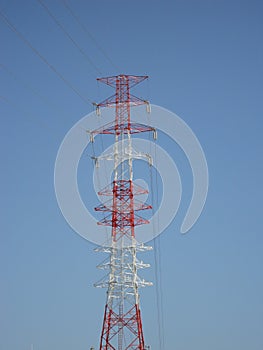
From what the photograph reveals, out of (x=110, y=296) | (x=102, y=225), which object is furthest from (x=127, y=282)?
(x=102, y=225)

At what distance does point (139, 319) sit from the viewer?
37312 millimetres

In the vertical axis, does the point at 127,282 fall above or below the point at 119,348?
above

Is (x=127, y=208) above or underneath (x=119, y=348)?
above

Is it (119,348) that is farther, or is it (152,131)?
(152,131)

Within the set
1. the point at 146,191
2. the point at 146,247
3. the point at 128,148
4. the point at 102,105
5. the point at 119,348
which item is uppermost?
the point at 102,105

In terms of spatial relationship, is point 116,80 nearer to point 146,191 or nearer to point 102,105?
point 102,105

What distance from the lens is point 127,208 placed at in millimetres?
38750

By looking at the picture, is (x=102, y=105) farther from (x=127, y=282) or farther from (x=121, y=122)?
(x=127, y=282)

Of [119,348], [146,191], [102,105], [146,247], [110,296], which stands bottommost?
[119,348]

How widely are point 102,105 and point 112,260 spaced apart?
9731 millimetres

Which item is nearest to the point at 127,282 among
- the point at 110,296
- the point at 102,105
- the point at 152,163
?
the point at 110,296

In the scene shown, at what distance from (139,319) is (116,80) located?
48.7ft

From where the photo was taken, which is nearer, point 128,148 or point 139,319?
point 139,319

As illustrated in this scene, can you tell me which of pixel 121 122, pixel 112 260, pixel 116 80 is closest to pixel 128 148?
pixel 121 122
